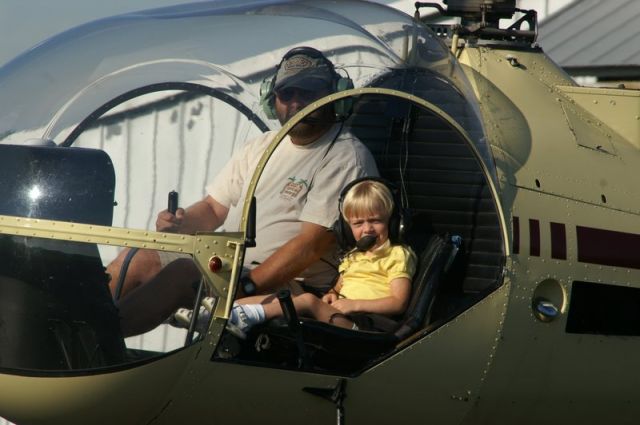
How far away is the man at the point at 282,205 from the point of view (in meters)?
4.40

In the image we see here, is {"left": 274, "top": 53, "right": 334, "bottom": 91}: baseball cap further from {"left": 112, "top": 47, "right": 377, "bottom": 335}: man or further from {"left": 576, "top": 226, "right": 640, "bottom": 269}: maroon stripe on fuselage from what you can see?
{"left": 576, "top": 226, "right": 640, "bottom": 269}: maroon stripe on fuselage

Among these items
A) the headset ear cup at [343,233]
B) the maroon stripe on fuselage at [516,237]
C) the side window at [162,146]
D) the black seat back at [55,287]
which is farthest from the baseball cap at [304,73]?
the maroon stripe on fuselage at [516,237]

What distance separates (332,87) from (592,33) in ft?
26.3

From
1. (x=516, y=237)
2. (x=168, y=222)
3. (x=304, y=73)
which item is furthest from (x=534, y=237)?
(x=168, y=222)

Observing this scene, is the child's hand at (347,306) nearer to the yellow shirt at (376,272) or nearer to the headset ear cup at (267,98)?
the yellow shirt at (376,272)

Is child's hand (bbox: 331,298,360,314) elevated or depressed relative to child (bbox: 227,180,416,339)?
depressed

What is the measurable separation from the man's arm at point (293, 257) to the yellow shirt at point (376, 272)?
0.47ft

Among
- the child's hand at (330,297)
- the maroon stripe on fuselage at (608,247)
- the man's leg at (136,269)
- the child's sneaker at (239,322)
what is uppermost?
the maroon stripe on fuselage at (608,247)

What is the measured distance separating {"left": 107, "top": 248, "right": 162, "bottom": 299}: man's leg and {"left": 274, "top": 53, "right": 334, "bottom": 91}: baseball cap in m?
0.83

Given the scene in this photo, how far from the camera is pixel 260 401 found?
4539mm

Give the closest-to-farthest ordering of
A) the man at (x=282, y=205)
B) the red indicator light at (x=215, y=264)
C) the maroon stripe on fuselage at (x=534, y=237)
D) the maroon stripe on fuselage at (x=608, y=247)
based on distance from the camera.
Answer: the red indicator light at (x=215, y=264) → the man at (x=282, y=205) → the maroon stripe on fuselage at (x=534, y=237) → the maroon stripe on fuselage at (x=608, y=247)

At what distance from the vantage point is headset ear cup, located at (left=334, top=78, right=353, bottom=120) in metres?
4.68

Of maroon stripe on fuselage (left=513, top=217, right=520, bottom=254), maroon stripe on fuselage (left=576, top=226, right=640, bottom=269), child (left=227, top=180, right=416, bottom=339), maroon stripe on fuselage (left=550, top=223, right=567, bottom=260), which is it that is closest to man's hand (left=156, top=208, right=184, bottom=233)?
child (left=227, top=180, right=416, bottom=339)

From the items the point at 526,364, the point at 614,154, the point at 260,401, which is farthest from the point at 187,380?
the point at 614,154
